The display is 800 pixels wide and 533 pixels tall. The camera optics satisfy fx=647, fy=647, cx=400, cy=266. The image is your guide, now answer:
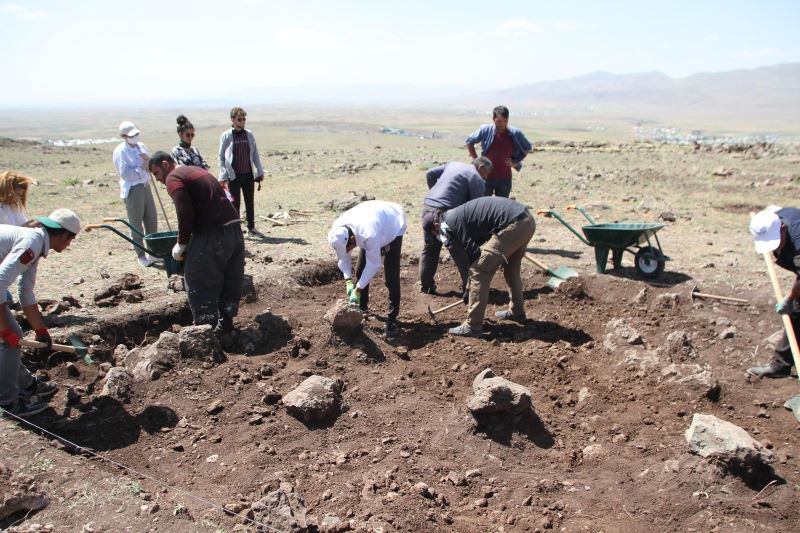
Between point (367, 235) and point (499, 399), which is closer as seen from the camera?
point (499, 399)

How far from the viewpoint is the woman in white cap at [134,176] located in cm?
779

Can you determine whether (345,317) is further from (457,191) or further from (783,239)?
(783,239)

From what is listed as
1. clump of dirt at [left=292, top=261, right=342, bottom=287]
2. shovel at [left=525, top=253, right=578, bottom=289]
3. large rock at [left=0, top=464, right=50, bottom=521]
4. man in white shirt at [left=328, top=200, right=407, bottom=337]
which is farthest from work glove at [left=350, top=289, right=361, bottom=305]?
large rock at [left=0, top=464, right=50, bottom=521]

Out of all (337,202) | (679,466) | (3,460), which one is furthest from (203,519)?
(337,202)

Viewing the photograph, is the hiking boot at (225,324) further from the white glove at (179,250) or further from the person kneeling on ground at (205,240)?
the white glove at (179,250)

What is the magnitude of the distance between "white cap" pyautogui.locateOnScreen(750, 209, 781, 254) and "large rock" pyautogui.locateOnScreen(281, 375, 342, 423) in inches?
129

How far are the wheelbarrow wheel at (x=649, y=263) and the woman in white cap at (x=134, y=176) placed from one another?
5.84 metres

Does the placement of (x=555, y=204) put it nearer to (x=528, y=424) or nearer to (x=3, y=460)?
(x=528, y=424)

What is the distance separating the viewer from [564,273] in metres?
7.47

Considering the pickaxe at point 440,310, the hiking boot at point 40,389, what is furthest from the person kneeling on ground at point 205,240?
the pickaxe at point 440,310

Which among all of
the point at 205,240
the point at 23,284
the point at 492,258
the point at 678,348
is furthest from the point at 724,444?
the point at 23,284

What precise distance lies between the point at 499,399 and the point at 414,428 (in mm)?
635

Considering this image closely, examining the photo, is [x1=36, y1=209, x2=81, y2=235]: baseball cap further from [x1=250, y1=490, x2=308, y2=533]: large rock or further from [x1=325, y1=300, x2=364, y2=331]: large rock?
[x1=250, y1=490, x2=308, y2=533]: large rock

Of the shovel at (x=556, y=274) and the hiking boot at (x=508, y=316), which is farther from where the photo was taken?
the shovel at (x=556, y=274)
